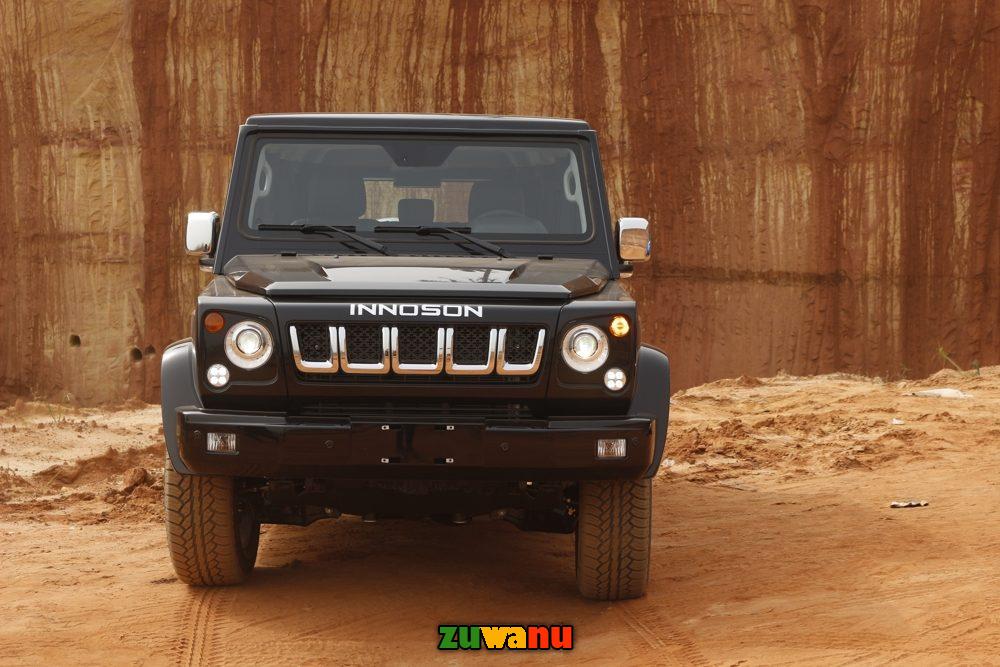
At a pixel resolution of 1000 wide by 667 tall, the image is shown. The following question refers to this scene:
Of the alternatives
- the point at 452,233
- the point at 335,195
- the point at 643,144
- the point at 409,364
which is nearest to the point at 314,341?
the point at 409,364

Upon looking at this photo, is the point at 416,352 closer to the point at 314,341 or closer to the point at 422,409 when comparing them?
the point at 422,409

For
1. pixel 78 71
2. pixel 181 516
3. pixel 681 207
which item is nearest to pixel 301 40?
pixel 78 71

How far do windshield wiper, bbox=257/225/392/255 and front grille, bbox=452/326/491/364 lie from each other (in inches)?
37.1

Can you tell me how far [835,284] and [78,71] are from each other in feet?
38.2

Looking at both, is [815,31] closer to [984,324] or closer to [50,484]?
[984,324]

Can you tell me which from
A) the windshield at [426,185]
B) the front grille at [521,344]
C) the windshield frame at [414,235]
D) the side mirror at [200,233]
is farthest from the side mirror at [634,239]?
the side mirror at [200,233]

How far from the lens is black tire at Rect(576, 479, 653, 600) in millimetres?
5258

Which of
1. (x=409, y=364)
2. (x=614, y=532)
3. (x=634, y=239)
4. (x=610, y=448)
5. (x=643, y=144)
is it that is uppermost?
(x=643, y=144)

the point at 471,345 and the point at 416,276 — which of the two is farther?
the point at 416,276

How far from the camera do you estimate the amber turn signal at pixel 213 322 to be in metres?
4.88

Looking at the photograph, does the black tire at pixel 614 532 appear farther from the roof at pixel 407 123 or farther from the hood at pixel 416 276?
the roof at pixel 407 123

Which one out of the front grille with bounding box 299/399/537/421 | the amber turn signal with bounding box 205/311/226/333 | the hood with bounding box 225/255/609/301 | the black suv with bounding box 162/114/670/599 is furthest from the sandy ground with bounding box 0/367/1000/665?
the hood with bounding box 225/255/609/301

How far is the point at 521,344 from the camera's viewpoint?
491 centimetres

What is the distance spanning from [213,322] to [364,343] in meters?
0.61
